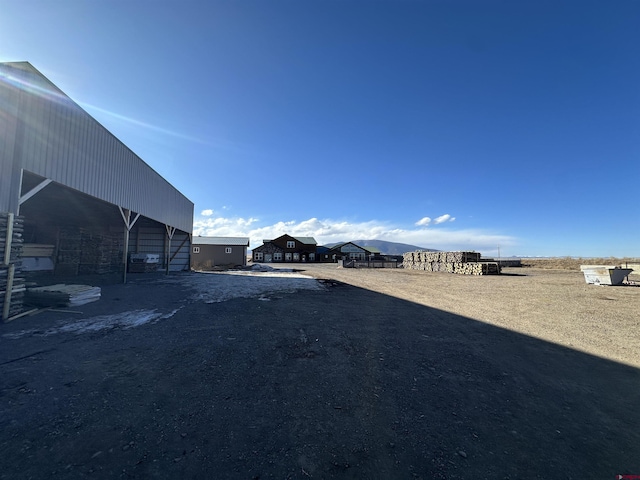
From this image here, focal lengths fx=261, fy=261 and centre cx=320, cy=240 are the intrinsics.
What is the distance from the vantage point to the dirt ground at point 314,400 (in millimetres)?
2574

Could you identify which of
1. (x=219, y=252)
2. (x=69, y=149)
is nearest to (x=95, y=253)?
(x=69, y=149)

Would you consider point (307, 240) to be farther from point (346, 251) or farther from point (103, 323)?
point (103, 323)

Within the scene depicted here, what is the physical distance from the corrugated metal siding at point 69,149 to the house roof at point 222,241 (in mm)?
22978

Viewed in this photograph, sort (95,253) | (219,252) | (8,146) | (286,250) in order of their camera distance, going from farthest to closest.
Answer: (286,250)
(219,252)
(95,253)
(8,146)

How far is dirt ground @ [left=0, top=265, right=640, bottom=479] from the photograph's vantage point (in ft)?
8.45

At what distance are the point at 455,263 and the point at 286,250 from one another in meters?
42.1

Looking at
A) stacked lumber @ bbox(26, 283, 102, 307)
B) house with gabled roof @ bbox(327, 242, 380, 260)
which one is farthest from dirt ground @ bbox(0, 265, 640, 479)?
house with gabled roof @ bbox(327, 242, 380, 260)

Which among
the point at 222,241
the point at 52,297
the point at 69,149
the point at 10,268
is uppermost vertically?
the point at 69,149

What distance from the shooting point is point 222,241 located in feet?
133

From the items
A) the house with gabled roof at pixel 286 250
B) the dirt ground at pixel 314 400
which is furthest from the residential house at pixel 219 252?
the dirt ground at pixel 314 400

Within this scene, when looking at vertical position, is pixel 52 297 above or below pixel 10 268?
below

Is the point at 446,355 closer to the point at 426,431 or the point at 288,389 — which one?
the point at 426,431

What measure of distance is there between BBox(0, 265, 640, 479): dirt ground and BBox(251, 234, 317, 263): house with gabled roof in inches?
2200

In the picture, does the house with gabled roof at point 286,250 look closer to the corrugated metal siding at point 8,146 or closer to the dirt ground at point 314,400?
the corrugated metal siding at point 8,146
